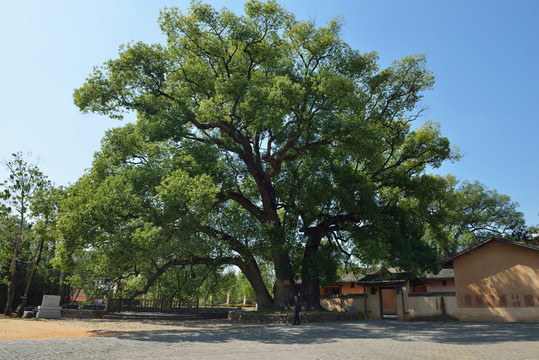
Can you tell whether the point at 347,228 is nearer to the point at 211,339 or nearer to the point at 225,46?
the point at 211,339

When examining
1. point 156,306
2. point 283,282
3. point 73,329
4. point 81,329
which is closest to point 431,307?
point 283,282

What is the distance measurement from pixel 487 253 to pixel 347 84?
1334 cm

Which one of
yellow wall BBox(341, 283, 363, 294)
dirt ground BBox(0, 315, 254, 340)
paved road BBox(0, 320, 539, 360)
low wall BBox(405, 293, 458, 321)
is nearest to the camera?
Result: paved road BBox(0, 320, 539, 360)

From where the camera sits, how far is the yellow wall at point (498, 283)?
63.5 feet

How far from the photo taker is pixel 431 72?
22.2 metres

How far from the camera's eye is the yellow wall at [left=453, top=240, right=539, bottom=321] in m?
19.4

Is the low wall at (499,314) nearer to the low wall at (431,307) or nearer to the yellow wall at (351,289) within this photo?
the low wall at (431,307)

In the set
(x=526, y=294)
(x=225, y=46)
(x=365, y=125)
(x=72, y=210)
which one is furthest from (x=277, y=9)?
(x=526, y=294)

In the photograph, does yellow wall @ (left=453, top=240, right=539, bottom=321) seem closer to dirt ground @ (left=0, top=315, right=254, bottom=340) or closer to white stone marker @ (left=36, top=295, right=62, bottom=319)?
dirt ground @ (left=0, top=315, right=254, bottom=340)

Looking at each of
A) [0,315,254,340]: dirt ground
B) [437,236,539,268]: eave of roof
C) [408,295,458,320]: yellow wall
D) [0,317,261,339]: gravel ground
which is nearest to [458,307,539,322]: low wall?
[408,295,458,320]: yellow wall

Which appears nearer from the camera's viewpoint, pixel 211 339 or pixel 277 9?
pixel 211 339

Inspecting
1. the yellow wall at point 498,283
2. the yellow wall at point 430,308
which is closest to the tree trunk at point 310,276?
the yellow wall at point 430,308

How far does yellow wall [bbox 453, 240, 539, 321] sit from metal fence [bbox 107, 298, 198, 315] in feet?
59.0

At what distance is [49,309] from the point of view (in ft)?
75.0
